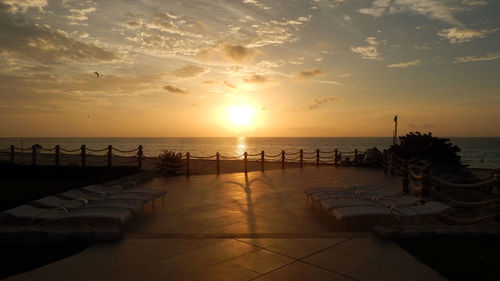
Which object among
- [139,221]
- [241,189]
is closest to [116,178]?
[241,189]

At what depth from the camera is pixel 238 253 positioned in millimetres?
4590

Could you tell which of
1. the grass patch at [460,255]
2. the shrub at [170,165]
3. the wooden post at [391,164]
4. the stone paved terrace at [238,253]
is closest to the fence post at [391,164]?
the wooden post at [391,164]

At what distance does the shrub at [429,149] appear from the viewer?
15071 mm

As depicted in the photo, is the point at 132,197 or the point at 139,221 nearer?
the point at 139,221

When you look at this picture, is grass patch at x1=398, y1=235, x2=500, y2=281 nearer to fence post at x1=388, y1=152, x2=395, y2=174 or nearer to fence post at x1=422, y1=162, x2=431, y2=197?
fence post at x1=422, y1=162, x2=431, y2=197

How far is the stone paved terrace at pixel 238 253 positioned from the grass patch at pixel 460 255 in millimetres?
214

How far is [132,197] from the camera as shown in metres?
7.15

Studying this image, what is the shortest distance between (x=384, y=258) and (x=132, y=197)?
529 centimetres

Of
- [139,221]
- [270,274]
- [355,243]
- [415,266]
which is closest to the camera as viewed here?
[270,274]

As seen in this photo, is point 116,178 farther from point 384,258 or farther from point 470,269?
point 470,269

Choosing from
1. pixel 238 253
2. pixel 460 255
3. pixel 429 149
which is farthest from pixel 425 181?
pixel 429 149

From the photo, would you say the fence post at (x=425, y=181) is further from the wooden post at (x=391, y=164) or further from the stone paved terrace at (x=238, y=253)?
the wooden post at (x=391, y=164)

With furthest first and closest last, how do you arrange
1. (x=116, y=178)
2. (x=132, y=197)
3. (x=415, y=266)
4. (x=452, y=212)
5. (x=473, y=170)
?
1. (x=473, y=170)
2. (x=116, y=178)
3. (x=452, y=212)
4. (x=132, y=197)
5. (x=415, y=266)

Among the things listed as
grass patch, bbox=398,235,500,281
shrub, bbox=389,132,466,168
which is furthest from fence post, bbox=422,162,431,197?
shrub, bbox=389,132,466,168
